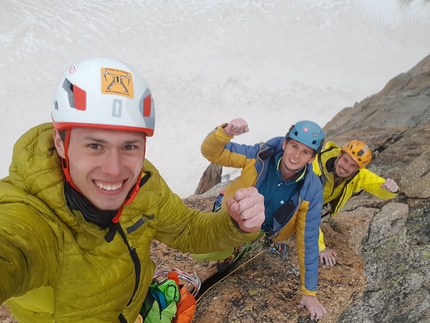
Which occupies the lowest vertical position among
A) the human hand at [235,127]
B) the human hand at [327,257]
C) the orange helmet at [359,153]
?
the human hand at [327,257]

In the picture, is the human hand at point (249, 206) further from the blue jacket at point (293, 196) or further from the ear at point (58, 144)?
the blue jacket at point (293, 196)

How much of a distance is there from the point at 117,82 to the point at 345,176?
4130 mm

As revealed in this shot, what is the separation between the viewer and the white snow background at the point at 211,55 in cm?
2962

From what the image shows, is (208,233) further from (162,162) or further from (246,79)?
(246,79)

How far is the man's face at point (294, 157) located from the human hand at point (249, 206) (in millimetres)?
1754

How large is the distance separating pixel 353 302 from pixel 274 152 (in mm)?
2183

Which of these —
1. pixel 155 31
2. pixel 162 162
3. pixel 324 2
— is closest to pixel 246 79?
pixel 155 31

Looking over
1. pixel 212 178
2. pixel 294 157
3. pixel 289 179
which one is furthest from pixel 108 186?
pixel 212 178

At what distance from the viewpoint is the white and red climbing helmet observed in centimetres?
217

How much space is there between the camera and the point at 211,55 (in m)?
38.8

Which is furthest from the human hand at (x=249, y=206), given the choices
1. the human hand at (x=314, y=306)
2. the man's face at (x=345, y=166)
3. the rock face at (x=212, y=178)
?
the rock face at (x=212, y=178)

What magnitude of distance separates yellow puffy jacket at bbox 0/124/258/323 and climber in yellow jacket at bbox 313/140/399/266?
294 cm

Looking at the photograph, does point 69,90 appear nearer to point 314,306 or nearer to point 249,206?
point 249,206

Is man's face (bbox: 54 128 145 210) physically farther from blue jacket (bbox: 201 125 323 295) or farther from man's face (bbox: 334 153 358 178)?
man's face (bbox: 334 153 358 178)
